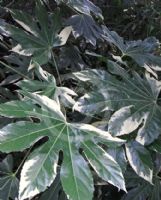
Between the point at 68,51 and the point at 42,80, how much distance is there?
0.42 meters

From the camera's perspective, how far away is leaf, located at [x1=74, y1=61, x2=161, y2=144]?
1083mm

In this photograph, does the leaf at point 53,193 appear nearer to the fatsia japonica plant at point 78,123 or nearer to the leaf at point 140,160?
the fatsia japonica plant at point 78,123

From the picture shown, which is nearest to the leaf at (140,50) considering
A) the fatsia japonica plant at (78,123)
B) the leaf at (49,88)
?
the fatsia japonica plant at (78,123)

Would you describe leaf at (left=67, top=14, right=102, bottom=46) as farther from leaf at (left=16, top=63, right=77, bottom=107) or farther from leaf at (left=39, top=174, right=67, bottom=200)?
leaf at (left=39, top=174, right=67, bottom=200)

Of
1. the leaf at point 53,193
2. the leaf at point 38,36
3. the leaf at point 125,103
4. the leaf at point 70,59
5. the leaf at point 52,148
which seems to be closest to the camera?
the leaf at point 52,148

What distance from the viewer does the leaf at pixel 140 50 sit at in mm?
1410

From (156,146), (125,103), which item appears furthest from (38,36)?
(156,146)

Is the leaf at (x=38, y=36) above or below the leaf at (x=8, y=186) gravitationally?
above

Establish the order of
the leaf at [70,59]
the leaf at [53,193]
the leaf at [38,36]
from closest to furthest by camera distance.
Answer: the leaf at [53,193], the leaf at [38,36], the leaf at [70,59]

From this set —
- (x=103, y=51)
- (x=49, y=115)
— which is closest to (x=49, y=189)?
(x=49, y=115)

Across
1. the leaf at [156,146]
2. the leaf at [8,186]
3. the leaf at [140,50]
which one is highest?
the leaf at [140,50]

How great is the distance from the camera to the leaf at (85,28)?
1.47 meters

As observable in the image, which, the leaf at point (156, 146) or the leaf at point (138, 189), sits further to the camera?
the leaf at point (138, 189)

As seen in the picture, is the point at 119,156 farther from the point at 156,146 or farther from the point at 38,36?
the point at 38,36
